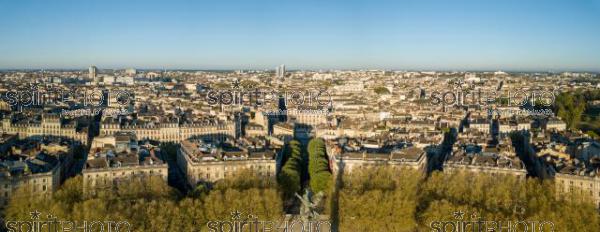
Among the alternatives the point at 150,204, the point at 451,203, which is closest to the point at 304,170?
the point at 451,203

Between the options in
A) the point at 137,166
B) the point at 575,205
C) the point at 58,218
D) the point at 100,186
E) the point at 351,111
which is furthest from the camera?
the point at 351,111

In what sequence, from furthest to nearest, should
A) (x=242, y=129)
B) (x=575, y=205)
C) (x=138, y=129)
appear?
1. (x=242, y=129)
2. (x=138, y=129)
3. (x=575, y=205)

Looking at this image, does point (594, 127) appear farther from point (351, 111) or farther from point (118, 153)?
point (118, 153)

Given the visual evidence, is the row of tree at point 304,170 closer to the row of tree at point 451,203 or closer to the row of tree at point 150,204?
the row of tree at point 150,204

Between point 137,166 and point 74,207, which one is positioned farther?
point 137,166

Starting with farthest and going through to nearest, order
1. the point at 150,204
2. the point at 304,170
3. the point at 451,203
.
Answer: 1. the point at 304,170
2. the point at 451,203
3. the point at 150,204

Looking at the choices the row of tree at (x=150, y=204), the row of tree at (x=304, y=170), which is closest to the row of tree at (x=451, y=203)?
the row of tree at (x=304, y=170)

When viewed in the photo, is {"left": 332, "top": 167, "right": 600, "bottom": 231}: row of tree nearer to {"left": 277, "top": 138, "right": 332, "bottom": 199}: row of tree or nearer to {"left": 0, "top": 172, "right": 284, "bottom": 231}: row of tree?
{"left": 277, "top": 138, "right": 332, "bottom": 199}: row of tree

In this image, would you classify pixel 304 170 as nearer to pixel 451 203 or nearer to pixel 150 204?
pixel 451 203

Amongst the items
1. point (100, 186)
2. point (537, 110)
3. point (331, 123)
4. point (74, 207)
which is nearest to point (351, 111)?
point (331, 123)

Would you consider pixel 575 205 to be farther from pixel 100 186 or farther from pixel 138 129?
pixel 138 129

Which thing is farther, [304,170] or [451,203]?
[304,170]
